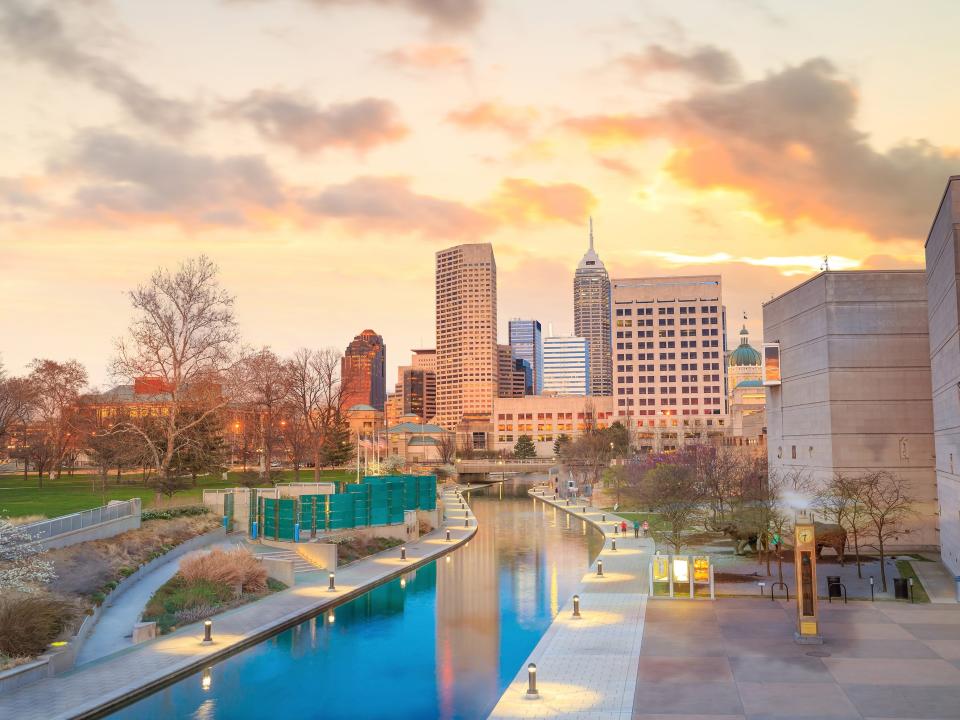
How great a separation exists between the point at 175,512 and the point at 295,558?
8673mm

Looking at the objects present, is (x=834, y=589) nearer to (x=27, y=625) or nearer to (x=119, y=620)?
(x=119, y=620)

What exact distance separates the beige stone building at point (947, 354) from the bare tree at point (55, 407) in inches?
2858

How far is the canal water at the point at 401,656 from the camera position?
21.0 m

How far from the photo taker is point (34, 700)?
19359mm

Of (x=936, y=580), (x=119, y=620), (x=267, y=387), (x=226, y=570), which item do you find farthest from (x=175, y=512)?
(x=936, y=580)

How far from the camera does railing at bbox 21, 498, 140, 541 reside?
98.3ft

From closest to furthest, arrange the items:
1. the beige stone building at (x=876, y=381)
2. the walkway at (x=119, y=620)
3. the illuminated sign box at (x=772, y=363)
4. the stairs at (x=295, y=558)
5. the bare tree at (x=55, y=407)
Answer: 1. the walkway at (x=119, y=620)
2. the stairs at (x=295, y=558)
3. the beige stone building at (x=876, y=381)
4. the illuminated sign box at (x=772, y=363)
5. the bare tree at (x=55, y=407)

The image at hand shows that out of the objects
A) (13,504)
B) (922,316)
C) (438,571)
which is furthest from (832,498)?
(13,504)

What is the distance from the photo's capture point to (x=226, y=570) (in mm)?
32188

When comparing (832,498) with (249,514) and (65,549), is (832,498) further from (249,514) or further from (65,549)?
(65,549)

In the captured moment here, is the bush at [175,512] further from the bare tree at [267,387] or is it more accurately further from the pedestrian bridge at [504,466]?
the pedestrian bridge at [504,466]

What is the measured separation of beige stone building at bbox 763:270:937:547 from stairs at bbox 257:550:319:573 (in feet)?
105

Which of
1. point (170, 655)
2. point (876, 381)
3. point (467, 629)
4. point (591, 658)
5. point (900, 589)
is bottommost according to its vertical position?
point (467, 629)

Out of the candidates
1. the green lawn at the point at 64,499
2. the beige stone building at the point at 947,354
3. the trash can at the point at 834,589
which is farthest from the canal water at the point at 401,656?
the beige stone building at the point at 947,354
